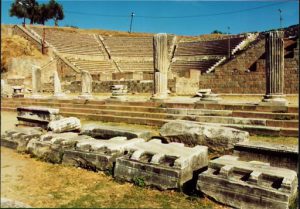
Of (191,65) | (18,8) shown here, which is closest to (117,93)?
(18,8)

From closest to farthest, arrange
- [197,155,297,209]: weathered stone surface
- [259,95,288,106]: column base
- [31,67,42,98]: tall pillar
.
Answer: [197,155,297,209]: weathered stone surface
[259,95,288,106]: column base
[31,67,42,98]: tall pillar

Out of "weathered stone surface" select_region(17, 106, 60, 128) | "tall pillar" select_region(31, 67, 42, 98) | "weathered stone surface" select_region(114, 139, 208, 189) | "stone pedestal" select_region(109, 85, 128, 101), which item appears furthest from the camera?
"tall pillar" select_region(31, 67, 42, 98)

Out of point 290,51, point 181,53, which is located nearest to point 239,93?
point 290,51

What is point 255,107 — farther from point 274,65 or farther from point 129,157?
point 129,157

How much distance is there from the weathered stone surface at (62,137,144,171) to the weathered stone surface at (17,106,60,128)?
2613mm

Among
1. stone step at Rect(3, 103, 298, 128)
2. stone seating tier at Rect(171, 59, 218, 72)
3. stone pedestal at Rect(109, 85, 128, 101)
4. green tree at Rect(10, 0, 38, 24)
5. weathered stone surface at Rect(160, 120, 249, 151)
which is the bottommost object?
weathered stone surface at Rect(160, 120, 249, 151)

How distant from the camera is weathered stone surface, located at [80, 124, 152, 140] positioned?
268 inches

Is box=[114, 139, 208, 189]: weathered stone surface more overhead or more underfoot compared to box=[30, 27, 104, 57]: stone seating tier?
more underfoot

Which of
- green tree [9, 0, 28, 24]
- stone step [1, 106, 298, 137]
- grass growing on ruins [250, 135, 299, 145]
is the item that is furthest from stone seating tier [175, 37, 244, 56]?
green tree [9, 0, 28, 24]

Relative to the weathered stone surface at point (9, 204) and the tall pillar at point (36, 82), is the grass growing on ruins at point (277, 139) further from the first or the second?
the tall pillar at point (36, 82)

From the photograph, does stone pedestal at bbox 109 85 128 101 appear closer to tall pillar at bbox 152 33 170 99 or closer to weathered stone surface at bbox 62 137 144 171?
tall pillar at bbox 152 33 170 99

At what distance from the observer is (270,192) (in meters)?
3.72

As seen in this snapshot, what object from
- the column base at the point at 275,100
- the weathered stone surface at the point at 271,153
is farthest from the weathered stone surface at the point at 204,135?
the column base at the point at 275,100

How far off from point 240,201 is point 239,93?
57.0 ft
